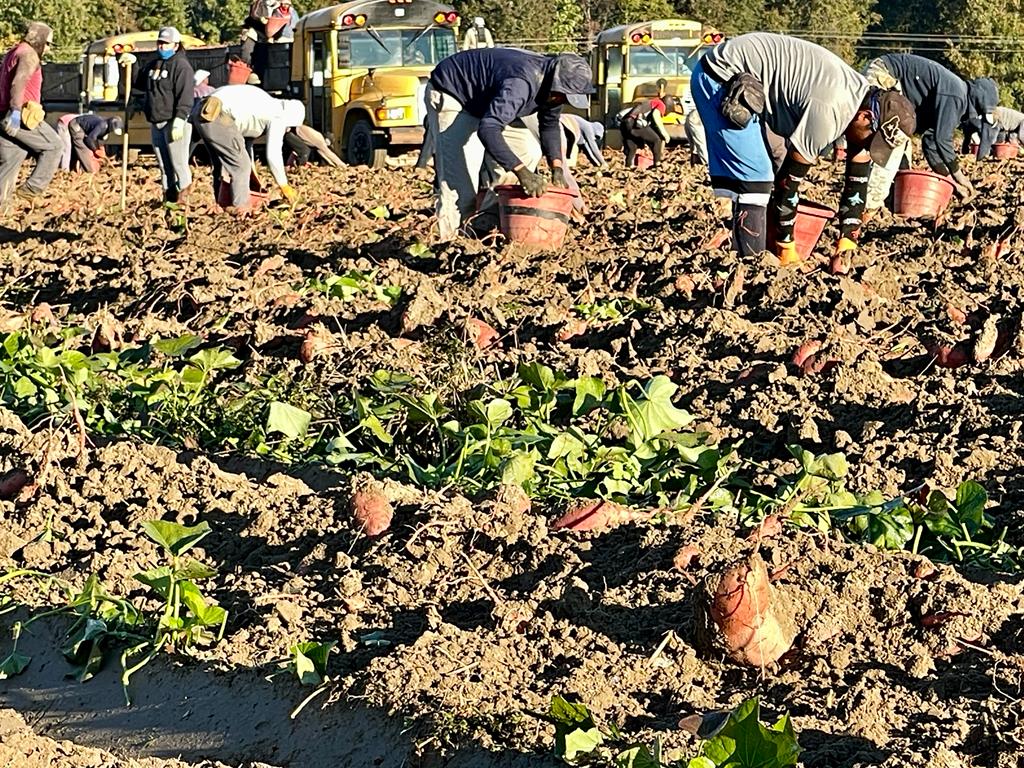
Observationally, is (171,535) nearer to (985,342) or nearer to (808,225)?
(985,342)

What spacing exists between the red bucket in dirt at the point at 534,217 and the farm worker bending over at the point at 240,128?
12.0ft

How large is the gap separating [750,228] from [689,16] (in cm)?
3623

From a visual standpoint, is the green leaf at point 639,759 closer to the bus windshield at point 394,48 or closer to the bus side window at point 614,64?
the bus windshield at point 394,48

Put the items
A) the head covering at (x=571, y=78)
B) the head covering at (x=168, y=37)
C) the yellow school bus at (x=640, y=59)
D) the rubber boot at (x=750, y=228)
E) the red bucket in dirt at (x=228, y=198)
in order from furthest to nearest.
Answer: the yellow school bus at (x=640, y=59), the head covering at (x=168, y=37), the red bucket in dirt at (x=228, y=198), the head covering at (x=571, y=78), the rubber boot at (x=750, y=228)

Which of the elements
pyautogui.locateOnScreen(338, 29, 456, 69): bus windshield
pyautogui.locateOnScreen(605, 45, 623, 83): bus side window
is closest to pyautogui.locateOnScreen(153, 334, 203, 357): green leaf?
pyautogui.locateOnScreen(338, 29, 456, 69): bus windshield

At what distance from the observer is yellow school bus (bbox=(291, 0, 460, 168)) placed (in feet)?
64.8

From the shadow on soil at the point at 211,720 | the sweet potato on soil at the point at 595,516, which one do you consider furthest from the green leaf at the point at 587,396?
the shadow on soil at the point at 211,720

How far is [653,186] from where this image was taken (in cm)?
1290

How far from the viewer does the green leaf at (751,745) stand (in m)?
2.64

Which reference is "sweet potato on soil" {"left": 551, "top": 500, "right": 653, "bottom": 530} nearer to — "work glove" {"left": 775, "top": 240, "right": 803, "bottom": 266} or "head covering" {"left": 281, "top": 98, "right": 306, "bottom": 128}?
"work glove" {"left": 775, "top": 240, "right": 803, "bottom": 266}

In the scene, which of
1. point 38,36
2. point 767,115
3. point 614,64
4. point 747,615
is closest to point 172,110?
point 38,36

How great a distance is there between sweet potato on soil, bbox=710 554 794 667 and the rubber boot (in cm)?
468

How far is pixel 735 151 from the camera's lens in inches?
307

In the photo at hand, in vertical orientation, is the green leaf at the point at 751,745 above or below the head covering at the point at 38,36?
below
